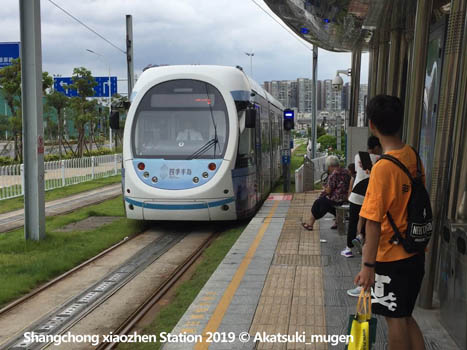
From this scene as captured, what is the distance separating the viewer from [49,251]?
30.6 ft

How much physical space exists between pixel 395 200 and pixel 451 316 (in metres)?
1.79

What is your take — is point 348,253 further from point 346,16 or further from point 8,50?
point 8,50

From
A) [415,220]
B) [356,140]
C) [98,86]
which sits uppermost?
[98,86]

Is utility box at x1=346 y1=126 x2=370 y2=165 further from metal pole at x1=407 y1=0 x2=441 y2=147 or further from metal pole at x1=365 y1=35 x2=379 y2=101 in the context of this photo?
metal pole at x1=407 y1=0 x2=441 y2=147

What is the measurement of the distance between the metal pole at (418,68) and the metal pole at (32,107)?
6202 millimetres

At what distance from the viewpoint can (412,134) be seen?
6.00m

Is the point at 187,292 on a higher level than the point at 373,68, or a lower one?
lower

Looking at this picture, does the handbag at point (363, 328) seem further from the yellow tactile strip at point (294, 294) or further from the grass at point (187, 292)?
the grass at point (187, 292)

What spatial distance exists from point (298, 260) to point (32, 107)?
502cm

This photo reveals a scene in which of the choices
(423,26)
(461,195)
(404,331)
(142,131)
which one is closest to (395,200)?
(404,331)

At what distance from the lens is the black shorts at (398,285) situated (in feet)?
12.1

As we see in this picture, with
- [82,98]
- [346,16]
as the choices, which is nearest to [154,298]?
[346,16]

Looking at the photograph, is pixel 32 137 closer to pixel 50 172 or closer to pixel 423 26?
pixel 423 26

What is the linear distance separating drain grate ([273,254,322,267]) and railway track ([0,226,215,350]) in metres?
1.40
